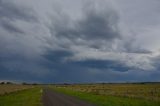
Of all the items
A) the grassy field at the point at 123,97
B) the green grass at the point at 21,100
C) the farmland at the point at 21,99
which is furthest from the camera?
the farmland at the point at 21,99

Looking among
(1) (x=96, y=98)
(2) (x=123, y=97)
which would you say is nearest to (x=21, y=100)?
(1) (x=96, y=98)

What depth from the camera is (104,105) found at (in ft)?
116

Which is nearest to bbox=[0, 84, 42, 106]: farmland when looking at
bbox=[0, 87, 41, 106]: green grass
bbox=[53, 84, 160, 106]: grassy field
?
bbox=[0, 87, 41, 106]: green grass

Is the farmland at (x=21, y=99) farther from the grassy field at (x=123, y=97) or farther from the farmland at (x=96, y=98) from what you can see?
the grassy field at (x=123, y=97)

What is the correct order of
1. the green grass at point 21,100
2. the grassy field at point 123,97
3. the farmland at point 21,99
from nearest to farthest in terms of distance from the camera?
the grassy field at point 123,97
the green grass at point 21,100
the farmland at point 21,99

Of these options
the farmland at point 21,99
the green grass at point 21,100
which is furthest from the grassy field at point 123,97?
the farmland at point 21,99

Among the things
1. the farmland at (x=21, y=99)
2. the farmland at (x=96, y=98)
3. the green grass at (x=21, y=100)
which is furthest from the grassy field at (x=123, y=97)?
the farmland at (x=21, y=99)

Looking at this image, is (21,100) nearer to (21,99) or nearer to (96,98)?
(21,99)

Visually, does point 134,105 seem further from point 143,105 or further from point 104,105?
point 104,105

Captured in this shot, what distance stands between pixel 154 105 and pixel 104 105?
6.02 metres

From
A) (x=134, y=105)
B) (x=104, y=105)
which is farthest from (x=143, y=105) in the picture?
(x=104, y=105)

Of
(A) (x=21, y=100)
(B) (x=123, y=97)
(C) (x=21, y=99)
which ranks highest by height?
(B) (x=123, y=97)

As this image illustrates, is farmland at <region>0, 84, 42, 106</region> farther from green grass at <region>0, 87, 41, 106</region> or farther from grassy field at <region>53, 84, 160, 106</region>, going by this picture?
grassy field at <region>53, 84, 160, 106</region>

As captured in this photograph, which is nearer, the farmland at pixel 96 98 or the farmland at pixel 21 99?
the farmland at pixel 96 98
